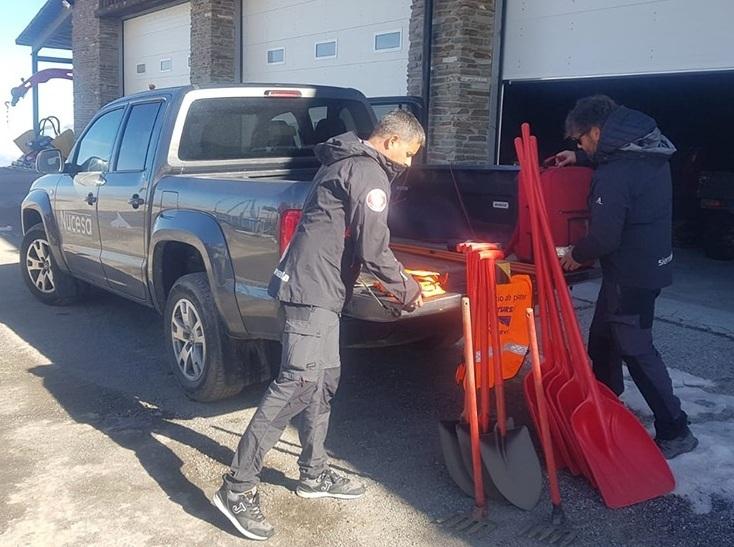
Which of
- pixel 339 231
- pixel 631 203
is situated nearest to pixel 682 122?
pixel 631 203

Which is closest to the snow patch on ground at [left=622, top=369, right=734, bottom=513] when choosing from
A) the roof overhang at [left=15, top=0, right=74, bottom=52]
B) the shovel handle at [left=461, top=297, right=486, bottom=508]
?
the shovel handle at [left=461, top=297, right=486, bottom=508]

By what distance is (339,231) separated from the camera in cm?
339

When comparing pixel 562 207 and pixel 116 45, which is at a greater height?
pixel 116 45

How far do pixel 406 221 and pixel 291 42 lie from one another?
8829 mm

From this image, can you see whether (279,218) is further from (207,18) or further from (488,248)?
(207,18)

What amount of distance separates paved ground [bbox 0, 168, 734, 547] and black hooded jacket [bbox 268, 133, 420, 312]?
1021 millimetres

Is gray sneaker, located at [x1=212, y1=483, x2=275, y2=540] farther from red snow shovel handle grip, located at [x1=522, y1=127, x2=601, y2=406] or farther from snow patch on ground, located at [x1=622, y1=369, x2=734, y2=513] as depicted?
snow patch on ground, located at [x1=622, y1=369, x2=734, y2=513]

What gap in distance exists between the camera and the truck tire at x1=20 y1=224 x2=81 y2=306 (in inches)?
290

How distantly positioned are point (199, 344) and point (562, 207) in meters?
2.32

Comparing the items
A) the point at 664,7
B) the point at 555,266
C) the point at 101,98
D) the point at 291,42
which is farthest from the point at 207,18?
the point at 555,266

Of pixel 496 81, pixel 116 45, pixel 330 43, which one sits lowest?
pixel 496 81

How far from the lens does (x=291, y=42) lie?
43.6ft

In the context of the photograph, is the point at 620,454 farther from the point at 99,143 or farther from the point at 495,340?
the point at 99,143

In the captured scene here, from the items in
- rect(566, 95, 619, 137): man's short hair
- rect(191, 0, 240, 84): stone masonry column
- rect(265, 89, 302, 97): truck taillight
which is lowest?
rect(566, 95, 619, 137): man's short hair
